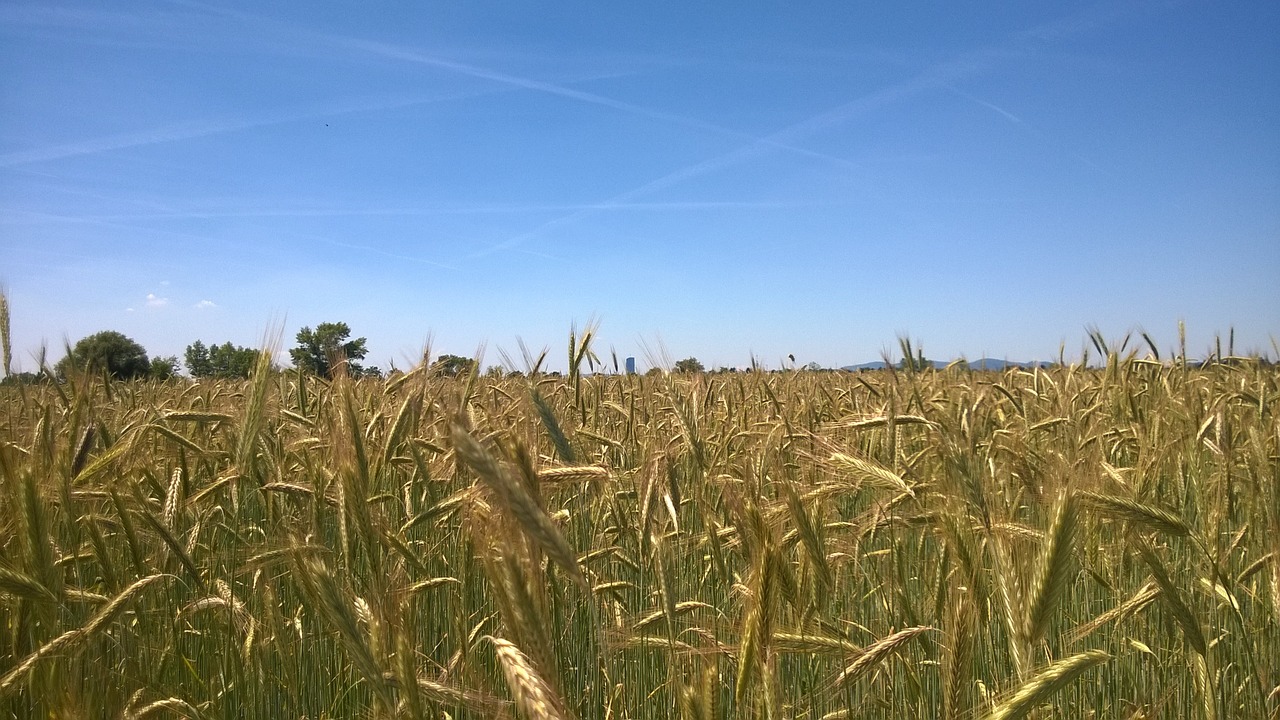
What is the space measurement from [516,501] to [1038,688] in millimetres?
1070

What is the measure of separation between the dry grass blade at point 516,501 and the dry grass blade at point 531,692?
17cm

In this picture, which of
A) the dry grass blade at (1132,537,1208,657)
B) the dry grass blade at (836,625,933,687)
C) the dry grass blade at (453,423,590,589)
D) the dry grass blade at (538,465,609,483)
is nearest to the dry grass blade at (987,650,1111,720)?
the dry grass blade at (836,625,933,687)

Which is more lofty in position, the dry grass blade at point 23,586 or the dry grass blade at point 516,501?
the dry grass blade at point 516,501

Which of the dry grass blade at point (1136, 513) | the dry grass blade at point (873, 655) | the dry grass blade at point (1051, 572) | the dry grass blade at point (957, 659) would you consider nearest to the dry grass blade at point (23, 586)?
the dry grass blade at point (873, 655)

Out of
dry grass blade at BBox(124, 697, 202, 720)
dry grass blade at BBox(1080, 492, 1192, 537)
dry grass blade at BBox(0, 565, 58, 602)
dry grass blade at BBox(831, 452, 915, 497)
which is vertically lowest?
dry grass blade at BBox(124, 697, 202, 720)

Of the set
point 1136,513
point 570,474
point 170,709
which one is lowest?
point 170,709

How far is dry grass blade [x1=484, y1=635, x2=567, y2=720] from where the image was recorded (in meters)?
1.07

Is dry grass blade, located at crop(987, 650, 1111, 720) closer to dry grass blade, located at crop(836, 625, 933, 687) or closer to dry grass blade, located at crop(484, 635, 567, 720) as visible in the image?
dry grass blade, located at crop(836, 625, 933, 687)

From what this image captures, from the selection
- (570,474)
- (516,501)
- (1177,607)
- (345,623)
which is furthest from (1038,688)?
(345,623)

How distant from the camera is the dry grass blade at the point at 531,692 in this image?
3.50 ft

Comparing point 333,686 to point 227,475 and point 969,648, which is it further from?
point 969,648

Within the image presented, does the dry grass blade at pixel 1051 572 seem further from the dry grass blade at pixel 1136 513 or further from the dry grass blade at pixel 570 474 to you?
the dry grass blade at pixel 570 474

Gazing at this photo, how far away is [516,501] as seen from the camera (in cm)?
126

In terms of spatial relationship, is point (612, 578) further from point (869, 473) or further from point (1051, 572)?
point (1051, 572)
